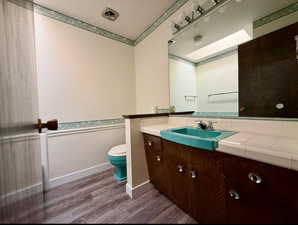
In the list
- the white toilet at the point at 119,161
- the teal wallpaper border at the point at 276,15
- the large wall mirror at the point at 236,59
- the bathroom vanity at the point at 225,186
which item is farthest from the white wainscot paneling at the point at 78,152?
the teal wallpaper border at the point at 276,15

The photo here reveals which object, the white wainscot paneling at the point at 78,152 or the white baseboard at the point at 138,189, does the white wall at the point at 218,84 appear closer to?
the white baseboard at the point at 138,189

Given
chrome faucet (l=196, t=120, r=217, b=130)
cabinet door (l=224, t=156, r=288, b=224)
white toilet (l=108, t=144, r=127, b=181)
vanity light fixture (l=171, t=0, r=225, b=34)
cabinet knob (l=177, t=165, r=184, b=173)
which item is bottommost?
white toilet (l=108, t=144, r=127, b=181)

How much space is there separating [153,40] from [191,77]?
96 centimetres

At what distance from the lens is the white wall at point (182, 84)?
1.59 m

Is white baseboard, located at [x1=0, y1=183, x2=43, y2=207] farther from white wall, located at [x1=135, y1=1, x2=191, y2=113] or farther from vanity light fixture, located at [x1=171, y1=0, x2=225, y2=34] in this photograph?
vanity light fixture, located at [x1=171, y1=0, x2=225, y2=34]

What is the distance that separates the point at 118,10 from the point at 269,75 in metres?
1.87

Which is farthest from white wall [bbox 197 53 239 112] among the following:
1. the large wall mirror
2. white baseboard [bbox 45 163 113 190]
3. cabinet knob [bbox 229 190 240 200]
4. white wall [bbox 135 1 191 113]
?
white baseboard [bbox 45 163 113 190]

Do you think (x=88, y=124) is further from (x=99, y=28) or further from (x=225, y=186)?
(x=225, y=186)

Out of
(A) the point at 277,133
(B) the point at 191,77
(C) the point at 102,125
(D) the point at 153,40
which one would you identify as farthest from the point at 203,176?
(D) the point at 153,40

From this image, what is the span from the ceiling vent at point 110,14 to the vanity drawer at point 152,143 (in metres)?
1.70

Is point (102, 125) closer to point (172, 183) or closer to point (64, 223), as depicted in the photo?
point (172, 183)

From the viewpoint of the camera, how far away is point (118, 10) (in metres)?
1.72

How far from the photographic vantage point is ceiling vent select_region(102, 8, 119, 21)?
1.71 metres

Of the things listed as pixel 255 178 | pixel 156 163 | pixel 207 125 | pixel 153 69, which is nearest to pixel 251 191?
pixel 255 178
